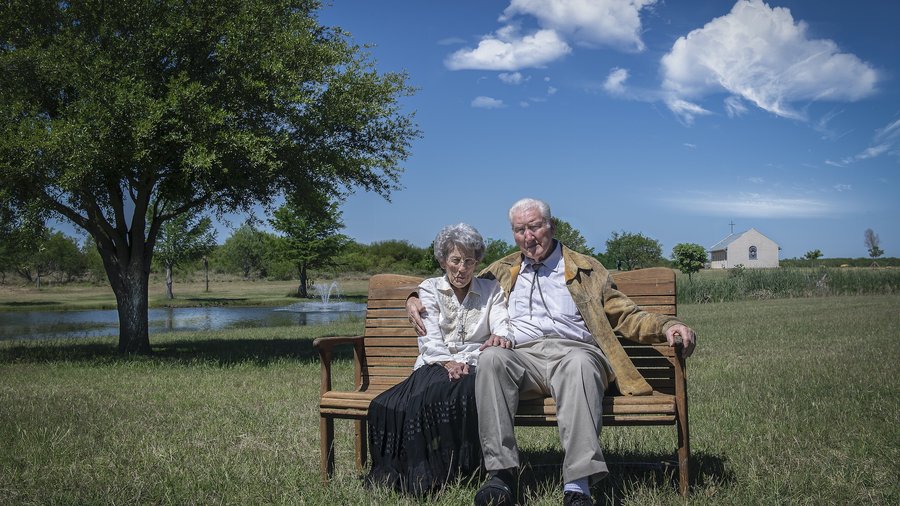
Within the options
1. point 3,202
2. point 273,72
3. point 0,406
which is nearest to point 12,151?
point 3,202

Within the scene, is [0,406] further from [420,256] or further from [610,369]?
[420,256]

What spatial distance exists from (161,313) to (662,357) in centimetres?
3733

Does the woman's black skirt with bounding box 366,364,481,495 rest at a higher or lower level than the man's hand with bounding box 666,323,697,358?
lower

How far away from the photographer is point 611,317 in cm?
476

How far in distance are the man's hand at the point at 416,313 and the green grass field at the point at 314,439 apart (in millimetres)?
997

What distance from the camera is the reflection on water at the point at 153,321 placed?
25.9 metres

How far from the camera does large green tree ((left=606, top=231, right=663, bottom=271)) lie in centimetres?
8294

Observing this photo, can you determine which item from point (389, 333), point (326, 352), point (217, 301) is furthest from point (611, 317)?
point (217, 301)

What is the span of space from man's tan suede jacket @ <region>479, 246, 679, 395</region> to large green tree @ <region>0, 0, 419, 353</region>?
8634 mm

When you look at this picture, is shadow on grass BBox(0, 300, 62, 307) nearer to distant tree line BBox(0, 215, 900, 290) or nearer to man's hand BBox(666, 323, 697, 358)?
distant tree line BBox(0, 215, 900, 290)

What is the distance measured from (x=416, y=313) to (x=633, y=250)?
3214 inches

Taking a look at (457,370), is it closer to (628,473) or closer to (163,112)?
(628,473)

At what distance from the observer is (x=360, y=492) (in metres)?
4.41

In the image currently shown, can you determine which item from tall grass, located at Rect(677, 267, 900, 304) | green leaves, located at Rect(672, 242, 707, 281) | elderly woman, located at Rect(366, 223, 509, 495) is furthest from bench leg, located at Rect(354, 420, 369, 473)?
green leaves, located at Rect(672, 242, 707, 281)
